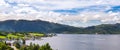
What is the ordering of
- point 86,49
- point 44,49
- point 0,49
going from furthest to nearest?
point 86,49 < point 0,49 < point 44,49

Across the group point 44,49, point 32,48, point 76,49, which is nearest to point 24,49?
point 32,48

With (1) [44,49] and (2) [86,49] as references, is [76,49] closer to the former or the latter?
(2) [86,49]

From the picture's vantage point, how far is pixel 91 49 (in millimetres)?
177125

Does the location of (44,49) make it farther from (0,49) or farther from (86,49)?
(86,49)

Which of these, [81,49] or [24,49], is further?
[81,49]

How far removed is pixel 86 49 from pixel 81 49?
130 inches

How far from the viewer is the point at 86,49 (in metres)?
177

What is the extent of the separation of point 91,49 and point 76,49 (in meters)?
9.77

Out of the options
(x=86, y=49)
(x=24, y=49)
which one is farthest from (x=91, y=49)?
(x=24, y=49)

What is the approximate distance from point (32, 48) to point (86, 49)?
86.4m

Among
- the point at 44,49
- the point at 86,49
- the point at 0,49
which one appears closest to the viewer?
the point at 44,49

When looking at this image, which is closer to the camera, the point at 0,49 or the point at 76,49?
the point at 0,49

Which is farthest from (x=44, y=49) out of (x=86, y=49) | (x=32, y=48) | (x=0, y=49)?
(x=86, y=49)

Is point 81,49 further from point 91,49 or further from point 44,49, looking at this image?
point 44,49
